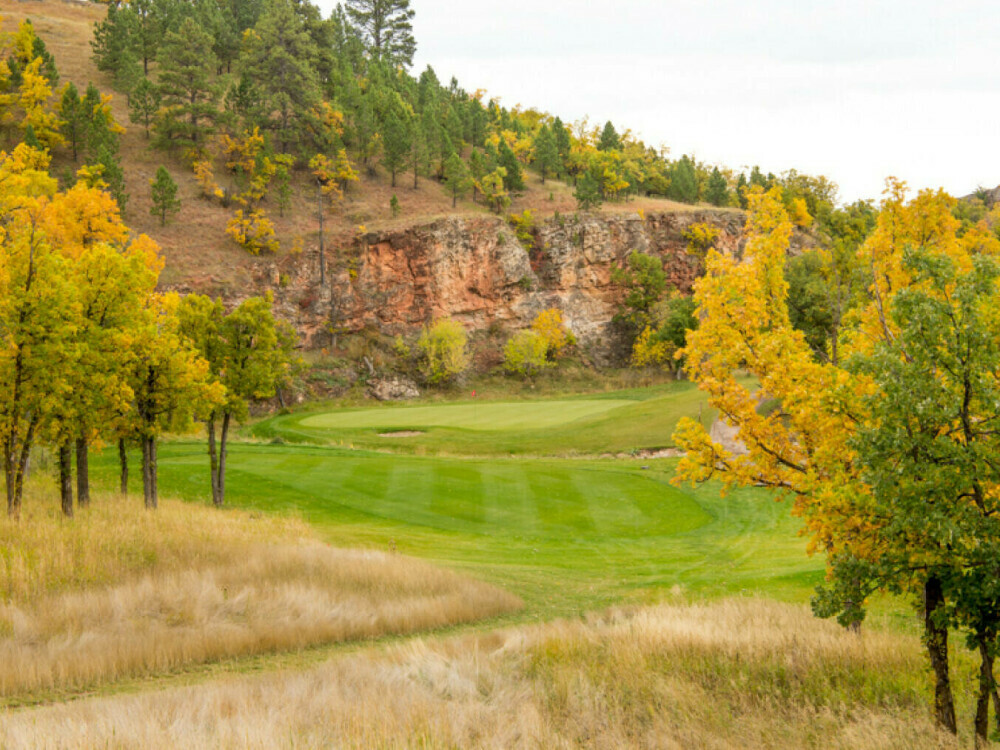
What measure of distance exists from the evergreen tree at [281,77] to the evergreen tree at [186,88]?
4.75m

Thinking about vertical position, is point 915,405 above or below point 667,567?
above

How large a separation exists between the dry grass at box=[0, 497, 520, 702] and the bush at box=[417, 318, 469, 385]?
159 feet

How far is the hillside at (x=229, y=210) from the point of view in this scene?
2247 inches

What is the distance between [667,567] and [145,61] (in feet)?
277

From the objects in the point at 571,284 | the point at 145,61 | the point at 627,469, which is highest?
the point at 145,61

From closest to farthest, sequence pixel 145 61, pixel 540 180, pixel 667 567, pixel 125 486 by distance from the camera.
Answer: pixel 667 567 < pixel 125 486 < pixel 145 61 < pixel 540 180

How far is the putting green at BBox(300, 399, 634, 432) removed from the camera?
131 ft

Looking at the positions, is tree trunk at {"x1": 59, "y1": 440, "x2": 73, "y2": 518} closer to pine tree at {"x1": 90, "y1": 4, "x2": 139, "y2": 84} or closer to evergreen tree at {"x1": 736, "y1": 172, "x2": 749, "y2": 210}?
pine tree at {"x1": 90, "y1": 4, "x2": 139, "y2": 84}

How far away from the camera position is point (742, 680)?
23.0 feet

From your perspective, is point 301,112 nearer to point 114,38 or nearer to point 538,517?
point 114,38

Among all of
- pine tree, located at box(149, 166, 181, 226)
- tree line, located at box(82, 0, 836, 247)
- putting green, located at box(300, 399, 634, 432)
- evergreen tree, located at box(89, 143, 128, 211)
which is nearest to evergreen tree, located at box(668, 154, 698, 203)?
tree line, located at box(82, 0, 836, 247)

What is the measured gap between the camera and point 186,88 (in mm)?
69250

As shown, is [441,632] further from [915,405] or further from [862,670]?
[915,405]

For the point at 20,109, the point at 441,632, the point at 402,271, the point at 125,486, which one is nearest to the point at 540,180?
the point at 402,271
